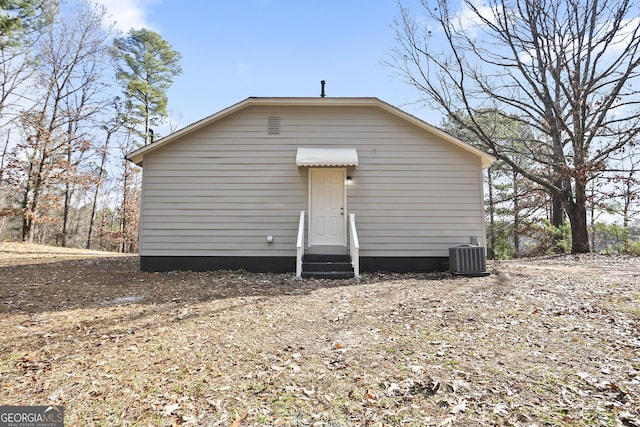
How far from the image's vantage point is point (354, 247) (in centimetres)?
706

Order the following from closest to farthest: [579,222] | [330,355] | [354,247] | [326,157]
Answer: [330,355]
[354,247]
[326,157]
[579,222]

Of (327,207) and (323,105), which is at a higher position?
(323,105)

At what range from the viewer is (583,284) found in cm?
575

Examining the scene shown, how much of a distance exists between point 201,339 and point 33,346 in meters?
1.71

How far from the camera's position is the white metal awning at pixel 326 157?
24.7 ft

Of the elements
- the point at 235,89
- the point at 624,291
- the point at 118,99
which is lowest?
the point at 624,291

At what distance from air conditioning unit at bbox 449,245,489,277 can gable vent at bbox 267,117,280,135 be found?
5214 mm

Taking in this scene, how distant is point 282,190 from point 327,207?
1.22 metres

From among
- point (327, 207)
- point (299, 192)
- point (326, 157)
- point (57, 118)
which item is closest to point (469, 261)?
point (327, 207)

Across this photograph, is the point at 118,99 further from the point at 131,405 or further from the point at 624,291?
the point at 624,291

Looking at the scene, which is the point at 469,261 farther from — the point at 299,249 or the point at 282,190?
the point at 282,190

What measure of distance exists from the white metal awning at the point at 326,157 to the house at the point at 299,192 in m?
0.07

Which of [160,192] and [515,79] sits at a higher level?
[515,79]

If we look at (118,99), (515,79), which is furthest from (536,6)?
(118,99)
